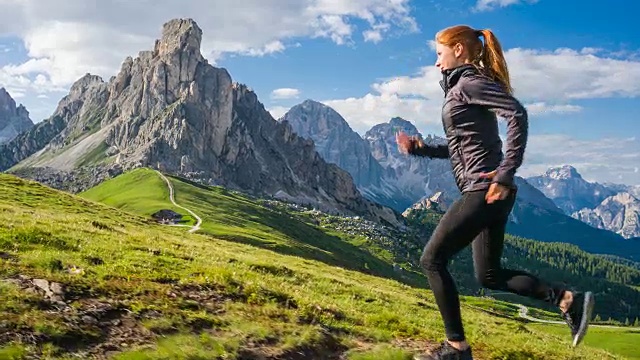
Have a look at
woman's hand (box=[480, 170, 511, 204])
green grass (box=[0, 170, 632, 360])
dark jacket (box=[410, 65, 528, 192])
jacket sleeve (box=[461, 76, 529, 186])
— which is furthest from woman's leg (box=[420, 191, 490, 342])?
green grass (box=[0, 170, 632, 360])

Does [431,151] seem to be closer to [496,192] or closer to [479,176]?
[479,176]

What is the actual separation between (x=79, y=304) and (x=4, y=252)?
452cm

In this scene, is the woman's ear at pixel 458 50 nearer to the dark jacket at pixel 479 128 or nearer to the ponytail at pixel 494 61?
the dark jacket at pixel 479 128

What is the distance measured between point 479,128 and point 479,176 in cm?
78

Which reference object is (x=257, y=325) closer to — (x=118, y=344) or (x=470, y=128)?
(x=118, y=344)

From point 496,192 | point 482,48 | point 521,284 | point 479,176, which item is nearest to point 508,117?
point 479,176

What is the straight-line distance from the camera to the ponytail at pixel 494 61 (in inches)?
344

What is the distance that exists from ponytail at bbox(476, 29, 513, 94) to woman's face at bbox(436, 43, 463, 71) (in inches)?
16.1

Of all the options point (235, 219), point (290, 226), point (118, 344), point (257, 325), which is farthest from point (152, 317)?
point (290, 226)

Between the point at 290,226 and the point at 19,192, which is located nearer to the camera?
the point at 19,192

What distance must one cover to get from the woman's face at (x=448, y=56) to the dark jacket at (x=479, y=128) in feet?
0.59

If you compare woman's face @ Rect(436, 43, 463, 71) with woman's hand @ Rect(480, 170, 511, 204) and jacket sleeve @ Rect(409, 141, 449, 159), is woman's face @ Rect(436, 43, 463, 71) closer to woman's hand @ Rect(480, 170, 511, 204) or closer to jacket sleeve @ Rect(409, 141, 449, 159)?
jacket sleeve @ Rect(409, 141, 449, 159)

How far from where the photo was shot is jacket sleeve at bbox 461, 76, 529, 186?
8031mm

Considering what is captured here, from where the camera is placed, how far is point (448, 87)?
9.20 m
